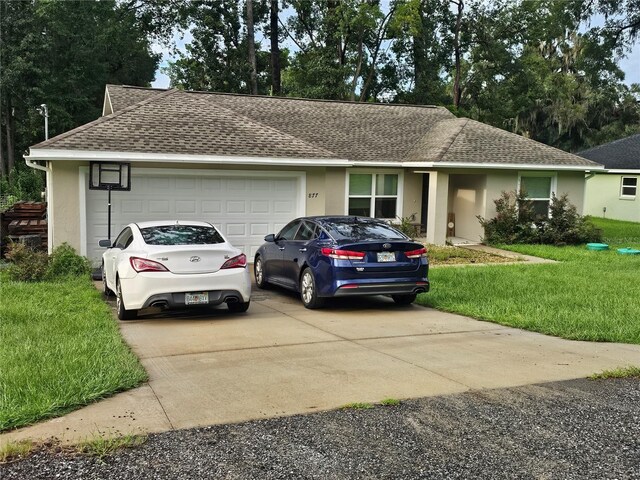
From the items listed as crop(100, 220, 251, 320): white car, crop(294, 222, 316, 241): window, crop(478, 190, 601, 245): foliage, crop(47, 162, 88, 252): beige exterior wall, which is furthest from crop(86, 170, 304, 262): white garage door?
crop(478, 190, 601, 245): foliage

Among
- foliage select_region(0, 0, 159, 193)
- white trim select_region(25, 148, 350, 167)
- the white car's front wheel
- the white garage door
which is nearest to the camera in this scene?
the white car's front wheel

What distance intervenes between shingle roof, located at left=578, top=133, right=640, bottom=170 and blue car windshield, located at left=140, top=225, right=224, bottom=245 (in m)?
→ 26.6

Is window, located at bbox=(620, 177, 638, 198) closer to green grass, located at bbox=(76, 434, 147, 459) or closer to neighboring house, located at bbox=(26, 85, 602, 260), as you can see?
neighboring house, located at bbox=(26, 85, 602, 260)

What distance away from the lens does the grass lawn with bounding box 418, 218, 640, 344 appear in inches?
362

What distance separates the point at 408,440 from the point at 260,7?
40982 millimetres

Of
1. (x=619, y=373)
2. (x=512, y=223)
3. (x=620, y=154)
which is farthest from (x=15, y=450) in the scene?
(x=620, y=154)

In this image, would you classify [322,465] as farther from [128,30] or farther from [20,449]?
[128,30]

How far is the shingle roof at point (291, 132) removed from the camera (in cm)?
1509

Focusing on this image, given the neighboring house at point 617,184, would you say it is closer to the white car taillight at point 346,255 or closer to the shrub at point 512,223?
the shrub at point 512,223

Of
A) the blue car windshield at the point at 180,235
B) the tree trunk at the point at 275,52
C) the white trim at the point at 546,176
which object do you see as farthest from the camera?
the tree trunk at the point at 275,52

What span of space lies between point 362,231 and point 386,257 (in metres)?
0.78

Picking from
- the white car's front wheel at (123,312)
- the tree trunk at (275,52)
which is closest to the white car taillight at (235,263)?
the white car's front wheel at (123,312)

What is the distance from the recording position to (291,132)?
21.5 metres

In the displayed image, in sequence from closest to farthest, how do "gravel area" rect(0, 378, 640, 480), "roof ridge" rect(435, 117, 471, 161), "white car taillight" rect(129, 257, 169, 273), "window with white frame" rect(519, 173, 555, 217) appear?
"gravel area" rect(0, 378, 640, 480) < "white car taillight" rect(129, 257, 169, 273) < "roof ridge" rect(435, 117, 471, 161) < "window with white frame" rect(519, 173, 555, 217)
